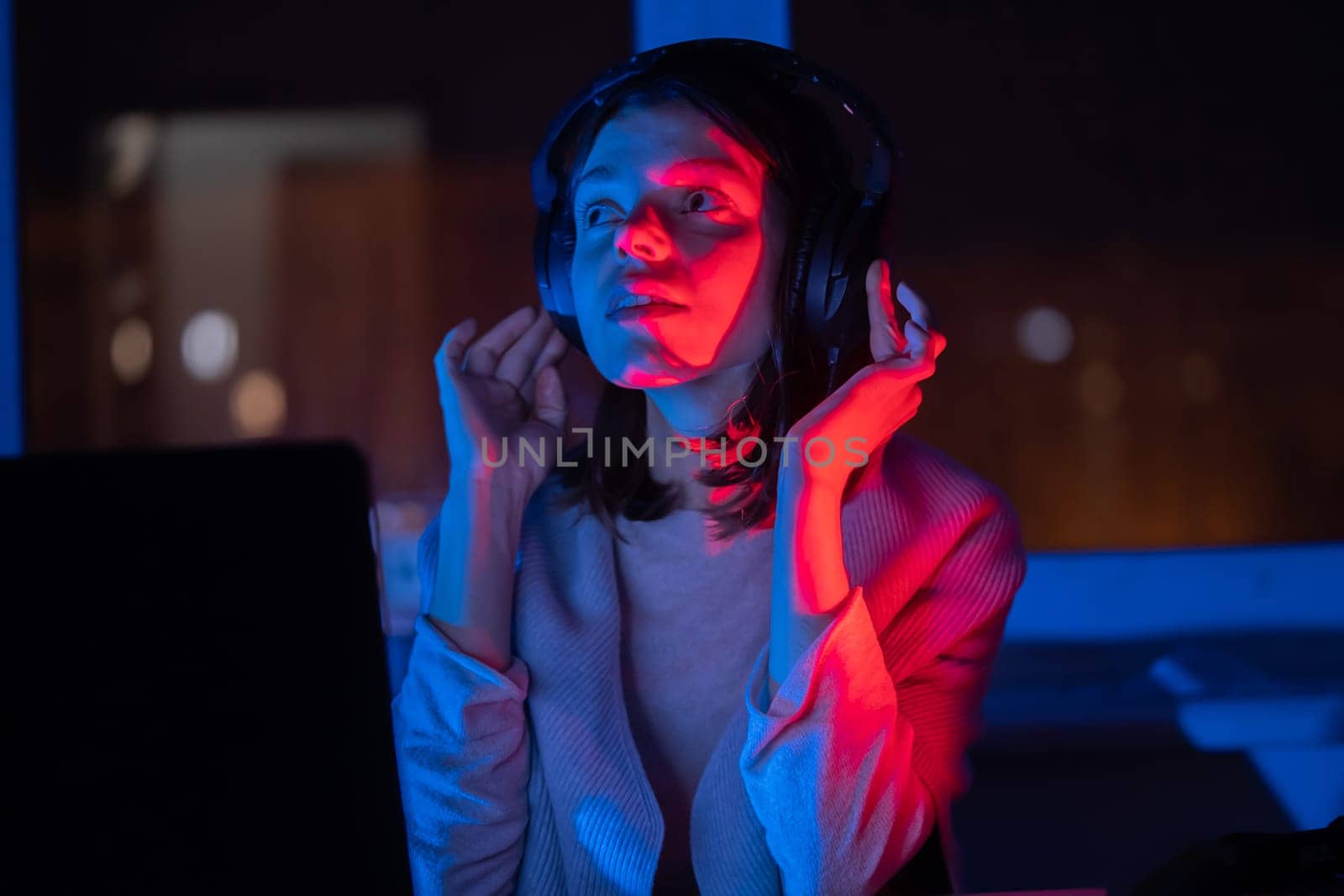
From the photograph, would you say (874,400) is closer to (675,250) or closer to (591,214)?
(675,250)

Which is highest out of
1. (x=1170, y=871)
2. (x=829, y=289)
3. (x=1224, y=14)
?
(x=1224, y=14)

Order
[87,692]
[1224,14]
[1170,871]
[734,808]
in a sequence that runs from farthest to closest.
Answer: [1224,14] < [734,808] < [1170,871] < [87,692]

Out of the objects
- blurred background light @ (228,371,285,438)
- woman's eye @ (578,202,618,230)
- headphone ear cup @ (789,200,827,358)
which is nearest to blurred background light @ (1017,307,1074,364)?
headphone ear cup @ (789,200,827,358)

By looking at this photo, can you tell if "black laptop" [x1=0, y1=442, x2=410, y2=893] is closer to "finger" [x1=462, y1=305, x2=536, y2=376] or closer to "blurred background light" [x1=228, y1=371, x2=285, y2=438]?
"finger" [x1=462, y1=305, x2=536, y2=376]

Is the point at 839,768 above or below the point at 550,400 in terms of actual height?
below

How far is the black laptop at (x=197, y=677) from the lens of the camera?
0.43m

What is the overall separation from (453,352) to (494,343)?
0.07 meters

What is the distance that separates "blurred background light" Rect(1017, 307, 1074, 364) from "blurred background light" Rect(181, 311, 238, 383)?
1.14m

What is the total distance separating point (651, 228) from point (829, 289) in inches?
6.5

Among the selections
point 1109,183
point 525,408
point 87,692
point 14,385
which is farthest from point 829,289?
point 14,385

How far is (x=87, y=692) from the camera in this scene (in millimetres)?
435

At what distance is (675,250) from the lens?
91cm

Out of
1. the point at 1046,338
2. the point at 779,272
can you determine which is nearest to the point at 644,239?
the point at 779,272

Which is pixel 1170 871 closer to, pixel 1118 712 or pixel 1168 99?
pixel 1118 712
